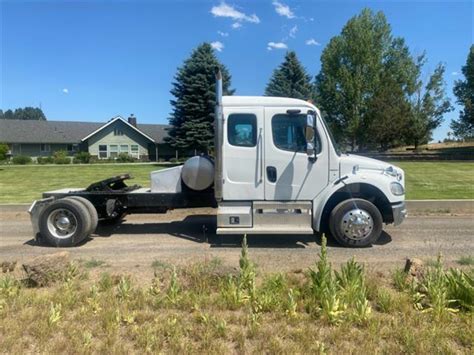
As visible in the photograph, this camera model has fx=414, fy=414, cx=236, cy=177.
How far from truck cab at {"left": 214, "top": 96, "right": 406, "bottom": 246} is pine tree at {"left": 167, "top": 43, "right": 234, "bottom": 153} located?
3005 centimetres

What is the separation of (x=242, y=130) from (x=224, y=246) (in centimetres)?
213

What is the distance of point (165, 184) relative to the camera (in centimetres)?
810

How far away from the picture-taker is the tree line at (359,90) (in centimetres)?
3816

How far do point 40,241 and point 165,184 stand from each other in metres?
2.65

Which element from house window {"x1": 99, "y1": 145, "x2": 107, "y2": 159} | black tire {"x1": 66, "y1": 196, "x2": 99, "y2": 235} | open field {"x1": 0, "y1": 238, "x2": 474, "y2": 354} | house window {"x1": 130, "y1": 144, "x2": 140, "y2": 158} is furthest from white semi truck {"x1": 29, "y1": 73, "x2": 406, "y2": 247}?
house window {"x1": 99, "y1": 145, "x2": 107, "y2": 159}

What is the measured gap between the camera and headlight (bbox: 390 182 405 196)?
7.32m

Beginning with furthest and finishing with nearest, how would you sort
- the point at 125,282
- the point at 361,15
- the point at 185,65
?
the point at 361,15
the point at 185,65
the point at 125,282

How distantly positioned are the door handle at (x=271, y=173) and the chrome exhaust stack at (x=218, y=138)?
0.84m

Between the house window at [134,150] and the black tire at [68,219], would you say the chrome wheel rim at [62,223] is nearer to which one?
the black tire at [68,219]

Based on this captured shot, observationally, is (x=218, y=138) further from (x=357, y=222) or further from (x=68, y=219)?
(x=68, y=219)

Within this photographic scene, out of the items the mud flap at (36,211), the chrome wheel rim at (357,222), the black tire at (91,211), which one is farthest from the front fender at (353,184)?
the mud flap at (36,211)

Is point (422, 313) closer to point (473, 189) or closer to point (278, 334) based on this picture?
point (278, 334)

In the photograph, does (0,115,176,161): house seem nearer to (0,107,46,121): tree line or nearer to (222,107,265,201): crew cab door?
(222,107,265,201): crew cab door

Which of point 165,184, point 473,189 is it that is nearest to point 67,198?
point 165,184
